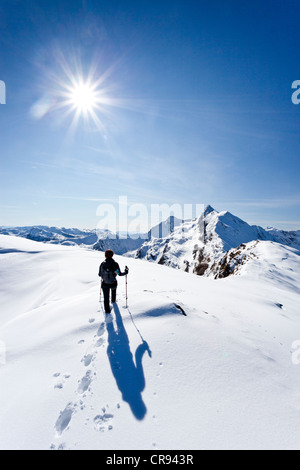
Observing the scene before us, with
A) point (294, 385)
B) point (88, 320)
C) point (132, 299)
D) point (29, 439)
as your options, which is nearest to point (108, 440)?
point (29, 439)

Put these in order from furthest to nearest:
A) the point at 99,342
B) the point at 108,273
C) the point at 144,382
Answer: the point at 108,273
the point at 99,342
the point at 144,382

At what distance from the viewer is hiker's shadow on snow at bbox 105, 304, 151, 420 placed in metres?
4.30

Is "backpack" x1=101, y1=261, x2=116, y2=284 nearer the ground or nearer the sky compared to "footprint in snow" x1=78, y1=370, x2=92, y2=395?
nearer the sky

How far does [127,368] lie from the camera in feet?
17.2

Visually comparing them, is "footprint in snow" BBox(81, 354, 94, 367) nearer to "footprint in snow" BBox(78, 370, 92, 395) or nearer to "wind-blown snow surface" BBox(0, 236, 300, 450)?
"wind-blown snow surface" BBox(0, 236, 300, 450)

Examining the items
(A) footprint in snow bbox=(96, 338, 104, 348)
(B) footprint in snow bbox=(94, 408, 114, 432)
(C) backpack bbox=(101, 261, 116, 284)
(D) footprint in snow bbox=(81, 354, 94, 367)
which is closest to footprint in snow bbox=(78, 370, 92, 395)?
(D) footprint in snow bbox=(81, 354, 94, 367)

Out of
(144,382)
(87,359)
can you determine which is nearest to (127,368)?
(144,382)

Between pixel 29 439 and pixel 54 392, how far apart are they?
3.30 feet

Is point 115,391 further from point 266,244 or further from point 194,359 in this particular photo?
point 266,244

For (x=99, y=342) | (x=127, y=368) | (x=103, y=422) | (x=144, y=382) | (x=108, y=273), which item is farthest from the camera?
(x=108, y=273)

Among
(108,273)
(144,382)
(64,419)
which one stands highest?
(108,273)

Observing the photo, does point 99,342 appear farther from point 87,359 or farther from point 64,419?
point 64,419

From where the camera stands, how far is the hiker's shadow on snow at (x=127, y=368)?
14.1 ft

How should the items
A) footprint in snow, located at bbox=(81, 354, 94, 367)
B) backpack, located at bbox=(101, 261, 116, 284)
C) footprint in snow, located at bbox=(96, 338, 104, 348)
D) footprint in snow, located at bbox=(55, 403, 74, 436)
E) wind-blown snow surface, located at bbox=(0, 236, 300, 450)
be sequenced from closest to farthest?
1. wind-blown snow surface, located at bbox=(0, 236, 300, 450)
2. footprint in snow, located at bbox=(55, 403, 74, 436)
3. footprint in snow, located at bbox=(81, 354, 94, 367)
4. footprint in snow, located at bbox=(96, 338, 104, 348)
5. backpack, located at bbox=(101, 261, 116, 284)
